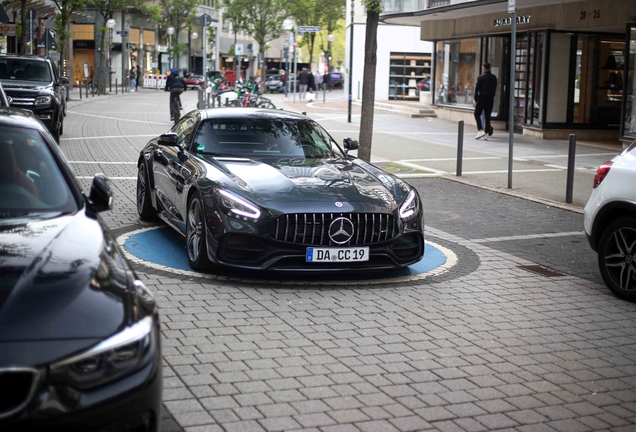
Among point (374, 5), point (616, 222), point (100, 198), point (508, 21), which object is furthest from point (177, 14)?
point (100, 198)

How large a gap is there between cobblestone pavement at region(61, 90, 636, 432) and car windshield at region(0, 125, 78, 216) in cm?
117

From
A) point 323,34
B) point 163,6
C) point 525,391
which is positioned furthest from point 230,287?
point 323,34

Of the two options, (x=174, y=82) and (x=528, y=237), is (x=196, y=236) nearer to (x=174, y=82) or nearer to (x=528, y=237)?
(x=528, y=237)

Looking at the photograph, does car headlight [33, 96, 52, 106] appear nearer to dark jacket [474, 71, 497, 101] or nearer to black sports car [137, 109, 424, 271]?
dark jacket [474, 71, 497, 101]

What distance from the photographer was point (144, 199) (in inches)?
406

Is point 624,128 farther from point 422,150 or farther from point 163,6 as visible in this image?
point 163,6

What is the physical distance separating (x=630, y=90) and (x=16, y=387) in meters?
22.1

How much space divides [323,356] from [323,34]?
335ft

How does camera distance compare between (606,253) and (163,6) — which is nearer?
(606,253)

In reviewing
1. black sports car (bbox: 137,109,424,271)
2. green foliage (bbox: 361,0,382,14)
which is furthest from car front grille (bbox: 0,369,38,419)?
green foliage (bbox: 361,0,382,14)

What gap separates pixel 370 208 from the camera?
296 inches

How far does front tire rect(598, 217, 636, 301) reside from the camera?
7.42m

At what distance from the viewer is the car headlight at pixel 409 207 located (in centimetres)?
774

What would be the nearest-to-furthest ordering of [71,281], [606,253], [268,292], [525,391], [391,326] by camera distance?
[71,281]
[525,391]
[391,326]
[268,292]
[606,253]
